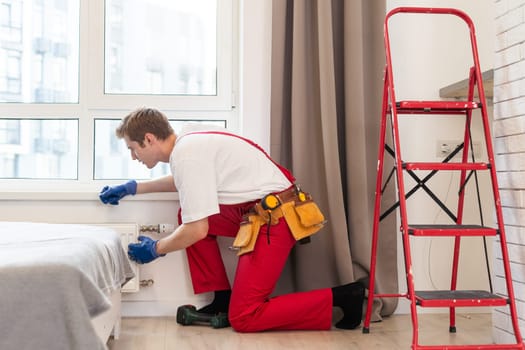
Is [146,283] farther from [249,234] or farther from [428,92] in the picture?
[428,92]

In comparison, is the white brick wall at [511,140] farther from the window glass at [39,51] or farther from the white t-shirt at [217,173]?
the window glass at [39,51]

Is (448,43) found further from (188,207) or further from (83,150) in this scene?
(83,150)

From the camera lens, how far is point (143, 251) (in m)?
2.63

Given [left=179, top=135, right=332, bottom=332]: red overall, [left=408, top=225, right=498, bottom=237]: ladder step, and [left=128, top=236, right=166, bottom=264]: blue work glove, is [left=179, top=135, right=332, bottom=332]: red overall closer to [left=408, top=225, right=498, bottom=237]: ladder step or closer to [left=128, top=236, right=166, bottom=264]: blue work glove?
[left=128, top=236, right=166, bottom=264]: blue work glove

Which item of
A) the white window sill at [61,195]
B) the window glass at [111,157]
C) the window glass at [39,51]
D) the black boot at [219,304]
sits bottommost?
the black boot at [219,304]

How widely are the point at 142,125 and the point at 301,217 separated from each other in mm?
755

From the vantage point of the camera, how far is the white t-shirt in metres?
2.43

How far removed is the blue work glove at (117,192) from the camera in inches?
113

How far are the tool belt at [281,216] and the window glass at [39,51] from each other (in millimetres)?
1187

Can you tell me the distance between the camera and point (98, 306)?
1515mm

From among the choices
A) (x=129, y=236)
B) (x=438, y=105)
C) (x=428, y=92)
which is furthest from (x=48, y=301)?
(x=428, y=92)

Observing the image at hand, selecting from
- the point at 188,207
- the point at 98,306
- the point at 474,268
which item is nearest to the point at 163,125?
the point at 188,207

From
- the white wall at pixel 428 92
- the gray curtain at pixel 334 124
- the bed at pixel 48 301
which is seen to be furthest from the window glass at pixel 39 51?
the bed at pixel 48 301

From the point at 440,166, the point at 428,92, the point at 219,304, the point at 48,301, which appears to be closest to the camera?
the point at 48,301
